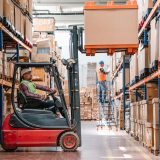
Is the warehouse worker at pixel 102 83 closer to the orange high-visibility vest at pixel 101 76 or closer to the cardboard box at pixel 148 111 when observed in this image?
the orange high-visibility vest at pixel 101 76

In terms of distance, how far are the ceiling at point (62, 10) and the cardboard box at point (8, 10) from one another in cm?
1198

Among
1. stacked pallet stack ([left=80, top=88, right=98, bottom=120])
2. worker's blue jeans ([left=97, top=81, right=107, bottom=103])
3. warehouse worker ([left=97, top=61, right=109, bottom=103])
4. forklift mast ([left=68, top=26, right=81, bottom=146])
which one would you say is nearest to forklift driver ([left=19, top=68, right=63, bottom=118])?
forklift mast ([left=68, top=26, right=81, bottom=146])

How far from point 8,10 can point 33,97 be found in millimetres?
2146

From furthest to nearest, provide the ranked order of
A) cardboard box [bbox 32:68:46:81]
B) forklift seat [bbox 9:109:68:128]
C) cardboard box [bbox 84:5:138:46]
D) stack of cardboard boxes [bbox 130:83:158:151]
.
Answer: cardboard box [bbox 32:68:46:81]
forklift seat [bbox 9:109:68:128]
stack of cardboard boxes [bbox 130:83:158:151]
cardboard box [bbox 84:5:138:46]

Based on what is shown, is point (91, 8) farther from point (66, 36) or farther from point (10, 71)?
point (66, 36)

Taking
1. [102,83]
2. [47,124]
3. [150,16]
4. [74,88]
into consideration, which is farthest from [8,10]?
[102,83]

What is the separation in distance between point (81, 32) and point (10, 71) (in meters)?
2.34

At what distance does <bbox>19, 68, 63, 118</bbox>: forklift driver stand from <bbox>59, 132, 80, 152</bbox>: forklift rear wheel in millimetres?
670

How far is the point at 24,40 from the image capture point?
489 inches

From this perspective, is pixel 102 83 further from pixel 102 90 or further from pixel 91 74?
pixel 91 74

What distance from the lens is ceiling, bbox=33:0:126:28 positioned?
22516 mm

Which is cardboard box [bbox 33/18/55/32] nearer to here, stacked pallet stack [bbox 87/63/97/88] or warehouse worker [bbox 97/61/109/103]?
warehouse worker [bbox 97/61/109/103]

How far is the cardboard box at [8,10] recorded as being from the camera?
970 centimetres

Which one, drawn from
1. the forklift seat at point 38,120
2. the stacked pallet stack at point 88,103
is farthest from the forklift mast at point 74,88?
the stacked pallet stack at point 88,103
